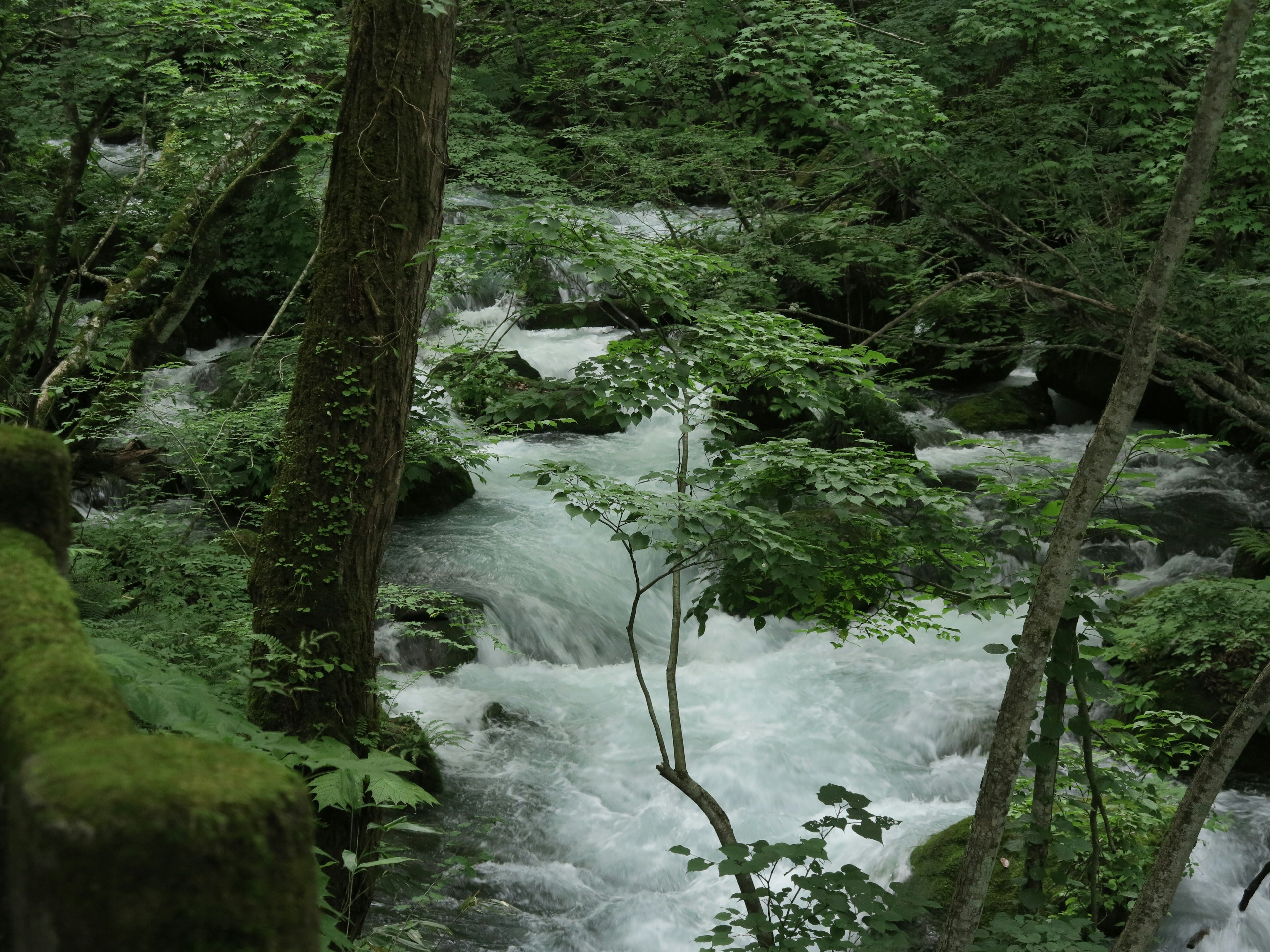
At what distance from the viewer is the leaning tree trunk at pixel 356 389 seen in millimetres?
3535

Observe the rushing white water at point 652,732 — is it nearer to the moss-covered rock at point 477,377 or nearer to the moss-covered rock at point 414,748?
the moss-covered rock at point 414,748

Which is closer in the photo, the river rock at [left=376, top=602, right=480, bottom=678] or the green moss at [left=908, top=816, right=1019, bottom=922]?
the green moss at [left=908, top=816, right=1019, bottom=922]

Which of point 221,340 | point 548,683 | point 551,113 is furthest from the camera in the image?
point 551,113

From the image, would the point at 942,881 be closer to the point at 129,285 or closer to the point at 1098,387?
the point at 129,285

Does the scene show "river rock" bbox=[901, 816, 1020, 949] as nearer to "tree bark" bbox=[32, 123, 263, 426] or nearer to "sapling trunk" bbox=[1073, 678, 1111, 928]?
"sapling trunk" bbox=[1073, 678, 1111, 928]

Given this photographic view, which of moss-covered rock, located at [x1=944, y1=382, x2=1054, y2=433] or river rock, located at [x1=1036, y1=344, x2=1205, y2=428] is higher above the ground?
river rock, located at [x1=1036, y1=344, x2=1205, y2=428]

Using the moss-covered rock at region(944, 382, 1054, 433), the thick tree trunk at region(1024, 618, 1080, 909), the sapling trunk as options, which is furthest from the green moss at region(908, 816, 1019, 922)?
the moss-covered rock at region(944, 382, 1054, 433)

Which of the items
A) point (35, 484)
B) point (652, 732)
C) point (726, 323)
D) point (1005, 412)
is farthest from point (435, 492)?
point (35, 484)

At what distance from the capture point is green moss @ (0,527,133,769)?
939 mm

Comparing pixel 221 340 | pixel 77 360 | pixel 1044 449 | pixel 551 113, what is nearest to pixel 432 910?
pixel 77 360

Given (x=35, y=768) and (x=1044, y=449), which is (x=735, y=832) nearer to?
(x=35, y=768)

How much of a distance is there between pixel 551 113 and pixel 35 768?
745 inches

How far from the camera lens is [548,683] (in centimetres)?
868

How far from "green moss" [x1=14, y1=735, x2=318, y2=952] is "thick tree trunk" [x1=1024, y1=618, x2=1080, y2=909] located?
3.18 meters
